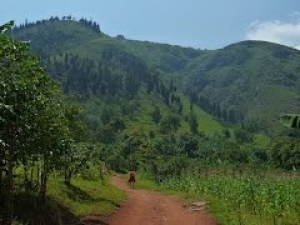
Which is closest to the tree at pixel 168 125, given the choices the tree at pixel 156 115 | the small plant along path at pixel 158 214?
the tree at pixel 156 115

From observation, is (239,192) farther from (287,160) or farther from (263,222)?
(287,160)

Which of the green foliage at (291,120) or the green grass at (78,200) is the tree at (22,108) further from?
the green grass at (78,200)

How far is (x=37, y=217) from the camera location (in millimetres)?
18031

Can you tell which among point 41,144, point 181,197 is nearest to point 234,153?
point 181,197

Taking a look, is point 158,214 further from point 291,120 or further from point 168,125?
point 168,125

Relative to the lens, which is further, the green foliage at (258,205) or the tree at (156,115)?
the tree at (156,115)

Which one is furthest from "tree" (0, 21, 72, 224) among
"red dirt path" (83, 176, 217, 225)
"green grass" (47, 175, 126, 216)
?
"green grass" (47, 175, 126, 216)

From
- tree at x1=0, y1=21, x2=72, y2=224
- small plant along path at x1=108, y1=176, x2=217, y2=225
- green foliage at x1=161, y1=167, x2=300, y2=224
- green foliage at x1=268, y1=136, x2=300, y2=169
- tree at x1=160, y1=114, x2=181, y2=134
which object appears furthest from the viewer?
tree at x1=160, y1=114, x2=181, y2=134

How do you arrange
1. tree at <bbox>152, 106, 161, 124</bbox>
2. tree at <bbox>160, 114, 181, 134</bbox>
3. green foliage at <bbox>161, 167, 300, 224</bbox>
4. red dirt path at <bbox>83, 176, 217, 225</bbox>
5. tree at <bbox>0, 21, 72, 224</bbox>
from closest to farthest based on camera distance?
tree at <bbox>0, 21, 72, 224</bbox>, green foliage at <bbox>161, 167, 300, 224</bbox>, red dirt path at <bbox>83, 176, 217, 225</bbox>, tree at <bbox>160, 114, 181, 134</bbox>, tree at <bbox>152, 106, 161, 124</bbox>

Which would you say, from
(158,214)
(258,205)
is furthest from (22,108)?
(258,205)

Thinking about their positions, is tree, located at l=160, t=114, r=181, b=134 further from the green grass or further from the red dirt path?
the green grass

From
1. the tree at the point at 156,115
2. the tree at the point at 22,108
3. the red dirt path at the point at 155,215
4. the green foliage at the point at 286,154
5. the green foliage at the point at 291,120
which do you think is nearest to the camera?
the tree at the point at 22,108

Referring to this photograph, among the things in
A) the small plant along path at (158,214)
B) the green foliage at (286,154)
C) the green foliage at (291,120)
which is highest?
the green foliage at (291,120)

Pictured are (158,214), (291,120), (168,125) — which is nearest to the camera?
(291,120)
